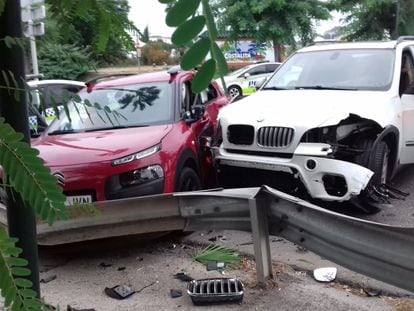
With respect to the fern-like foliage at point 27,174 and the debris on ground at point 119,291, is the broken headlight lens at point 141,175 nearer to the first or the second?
the debris on ground at point 119,291

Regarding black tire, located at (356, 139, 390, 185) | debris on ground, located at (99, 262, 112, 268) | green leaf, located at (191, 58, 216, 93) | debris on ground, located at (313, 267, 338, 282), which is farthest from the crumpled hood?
green leaf, located at (191, 58, 216, 93)

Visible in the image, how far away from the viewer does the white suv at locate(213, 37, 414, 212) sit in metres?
5.80

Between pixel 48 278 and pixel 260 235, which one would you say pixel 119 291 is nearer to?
pixel 48 278

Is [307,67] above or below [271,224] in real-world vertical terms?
above

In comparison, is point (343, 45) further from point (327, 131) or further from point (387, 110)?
point (327, 131)

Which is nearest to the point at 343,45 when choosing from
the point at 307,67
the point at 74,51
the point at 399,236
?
the point at 307,67

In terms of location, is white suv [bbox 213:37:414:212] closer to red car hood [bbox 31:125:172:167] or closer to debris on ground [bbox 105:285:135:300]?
red car hood [bbox 31:125:172:167]

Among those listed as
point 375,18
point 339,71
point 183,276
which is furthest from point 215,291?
point 375,18

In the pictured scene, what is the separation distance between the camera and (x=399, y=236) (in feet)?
11.2

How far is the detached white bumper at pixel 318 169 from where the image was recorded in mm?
5594

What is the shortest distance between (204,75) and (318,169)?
4684 millimetres

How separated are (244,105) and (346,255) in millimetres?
3260

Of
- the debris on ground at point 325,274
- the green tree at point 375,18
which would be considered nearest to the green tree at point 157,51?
the debris on ground at point 325,274

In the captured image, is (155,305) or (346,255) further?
(155,305)
